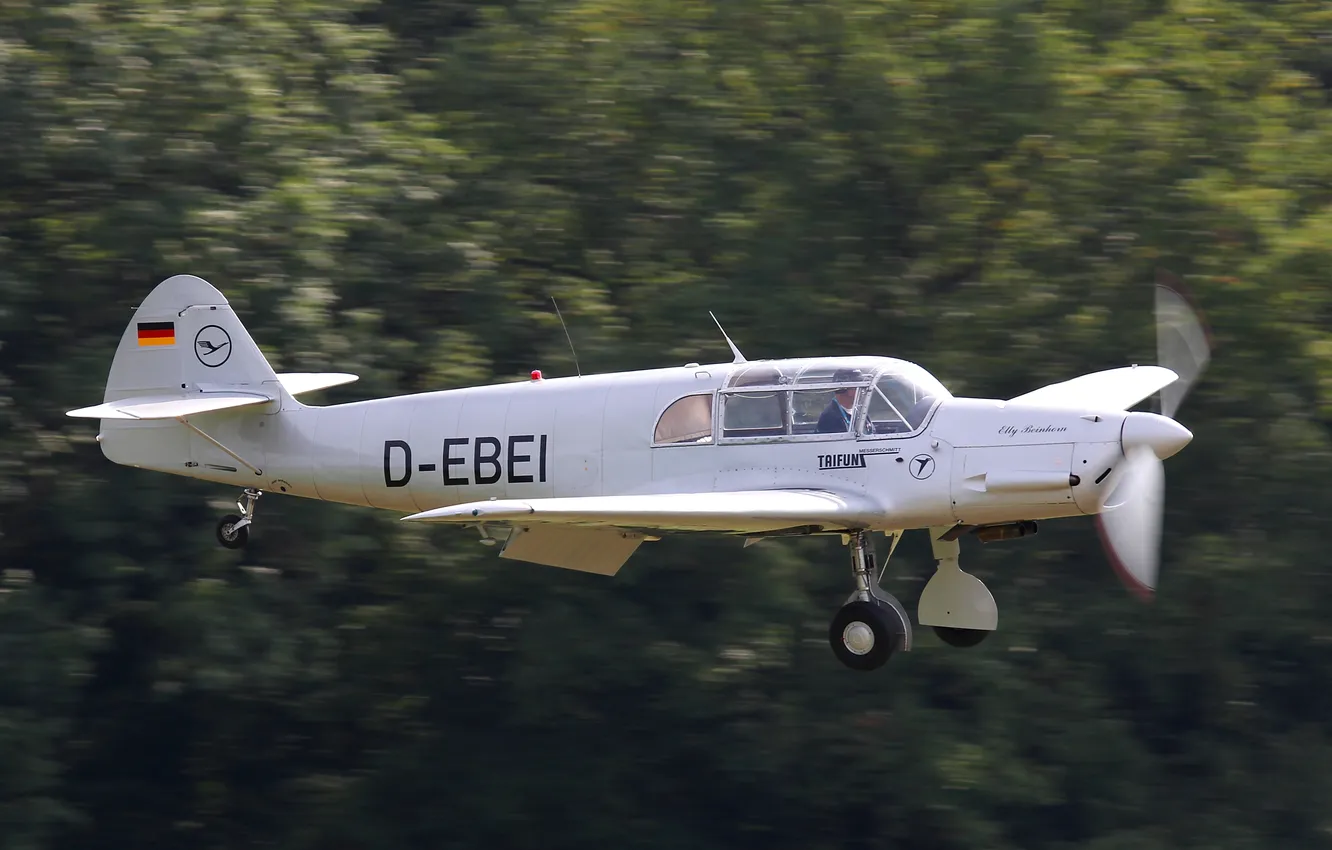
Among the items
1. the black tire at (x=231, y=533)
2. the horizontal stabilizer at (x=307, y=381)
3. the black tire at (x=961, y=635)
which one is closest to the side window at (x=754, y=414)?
the black tire at (x=961, y=635)

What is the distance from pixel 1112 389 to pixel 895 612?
2404 mm

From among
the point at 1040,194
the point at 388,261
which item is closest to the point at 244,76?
the point at 388,261

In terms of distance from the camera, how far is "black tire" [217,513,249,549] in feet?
40.8

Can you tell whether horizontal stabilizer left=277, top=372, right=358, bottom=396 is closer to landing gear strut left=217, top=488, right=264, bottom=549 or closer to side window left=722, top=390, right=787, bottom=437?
landing gear strut left=217, top=488, right=264, bottom=549

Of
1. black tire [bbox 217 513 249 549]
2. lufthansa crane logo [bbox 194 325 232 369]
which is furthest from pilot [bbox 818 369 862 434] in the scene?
lufthansa crane logo [bbox 194 325 232 369]

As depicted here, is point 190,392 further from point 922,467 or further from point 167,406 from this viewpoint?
point 922,467

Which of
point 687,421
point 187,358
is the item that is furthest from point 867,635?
point 187,358

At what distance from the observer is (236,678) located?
46.5ft

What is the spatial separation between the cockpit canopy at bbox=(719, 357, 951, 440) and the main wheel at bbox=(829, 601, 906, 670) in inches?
44.9

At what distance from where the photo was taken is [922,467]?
1044cm

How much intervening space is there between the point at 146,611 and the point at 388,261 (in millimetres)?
3905

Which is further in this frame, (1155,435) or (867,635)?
(867,635)

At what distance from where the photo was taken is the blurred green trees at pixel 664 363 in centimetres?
1476

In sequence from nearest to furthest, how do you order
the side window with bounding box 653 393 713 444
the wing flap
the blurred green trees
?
the side window with bounding box 653 393 713 444 < the wing flap < the blurred green trees
